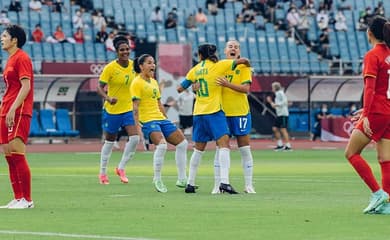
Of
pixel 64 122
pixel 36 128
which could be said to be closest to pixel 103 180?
pixel 36 128

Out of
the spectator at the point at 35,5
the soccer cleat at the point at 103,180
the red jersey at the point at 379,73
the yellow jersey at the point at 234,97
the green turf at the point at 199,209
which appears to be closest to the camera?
the green turf at the point at 199,209

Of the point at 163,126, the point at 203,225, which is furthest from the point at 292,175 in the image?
the point at 203,225

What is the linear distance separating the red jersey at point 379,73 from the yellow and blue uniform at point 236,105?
15.5ft

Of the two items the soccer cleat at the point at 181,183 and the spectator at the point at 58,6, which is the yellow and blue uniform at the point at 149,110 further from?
the spectator at the point at 58,6

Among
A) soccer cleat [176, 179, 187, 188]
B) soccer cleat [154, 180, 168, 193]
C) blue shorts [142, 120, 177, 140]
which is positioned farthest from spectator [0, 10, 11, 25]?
soccer cleat [154, 180, 168, 193]

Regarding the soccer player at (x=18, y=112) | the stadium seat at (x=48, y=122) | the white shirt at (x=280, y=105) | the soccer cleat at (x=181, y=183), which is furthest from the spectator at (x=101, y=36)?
the soccer player at (x=18, y=112)

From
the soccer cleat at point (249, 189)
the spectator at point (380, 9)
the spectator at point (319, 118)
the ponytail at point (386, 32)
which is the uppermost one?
the ponytail at point (386, 32)

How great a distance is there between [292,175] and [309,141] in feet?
77.8

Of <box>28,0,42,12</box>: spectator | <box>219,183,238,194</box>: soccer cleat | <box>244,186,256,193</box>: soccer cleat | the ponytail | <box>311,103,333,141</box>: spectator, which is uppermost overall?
the ponytail

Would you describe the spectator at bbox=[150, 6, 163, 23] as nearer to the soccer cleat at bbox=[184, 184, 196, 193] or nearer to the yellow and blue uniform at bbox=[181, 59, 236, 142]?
the yellow and blue uniform at bbox=[181, 59, 236, 142]

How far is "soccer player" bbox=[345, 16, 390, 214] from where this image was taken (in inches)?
573

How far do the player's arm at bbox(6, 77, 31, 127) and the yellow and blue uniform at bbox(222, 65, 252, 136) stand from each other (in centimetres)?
469

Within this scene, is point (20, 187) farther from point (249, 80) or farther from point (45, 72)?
point (45, 72)

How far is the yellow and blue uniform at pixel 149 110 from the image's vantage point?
20.6m
